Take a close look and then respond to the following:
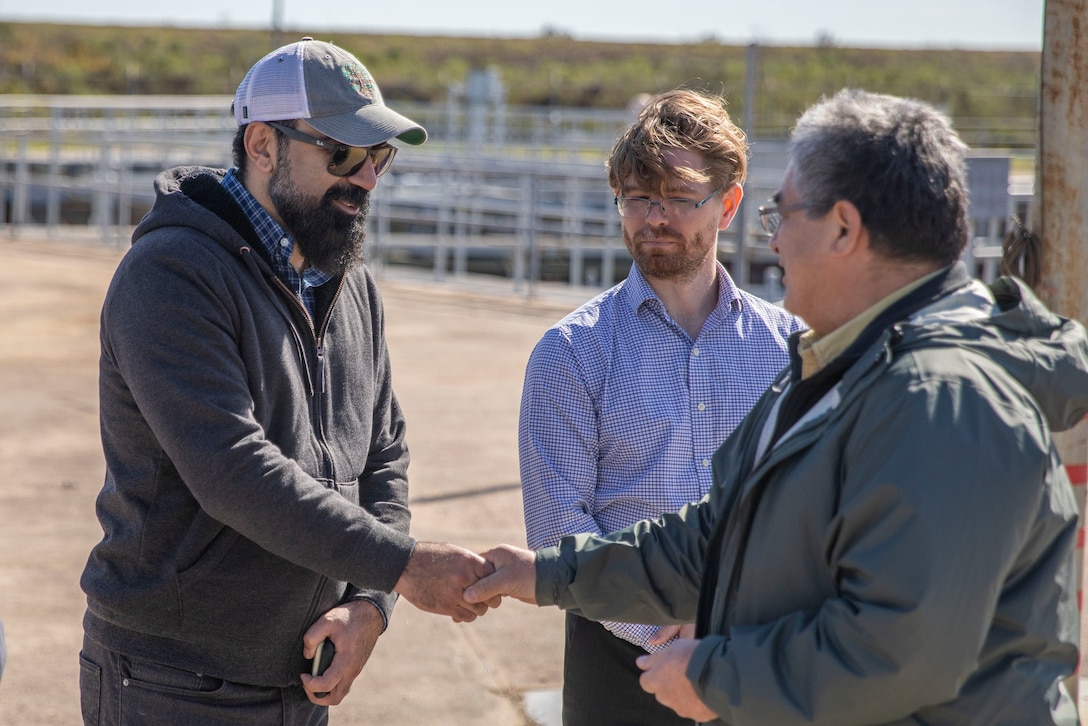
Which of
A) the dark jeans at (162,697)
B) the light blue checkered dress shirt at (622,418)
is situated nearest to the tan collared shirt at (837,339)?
the light blue checkered dress shirt at (622,418)

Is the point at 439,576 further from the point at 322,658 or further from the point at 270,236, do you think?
the point at 270,236

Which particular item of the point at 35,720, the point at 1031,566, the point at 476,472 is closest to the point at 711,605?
the point at 1031,566

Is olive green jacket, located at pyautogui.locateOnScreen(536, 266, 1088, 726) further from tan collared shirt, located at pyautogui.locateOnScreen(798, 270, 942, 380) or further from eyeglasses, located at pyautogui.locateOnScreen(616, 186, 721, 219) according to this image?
eyeglasses, located at pyautogui.locateOnScreen(616, 186, 721, 219)

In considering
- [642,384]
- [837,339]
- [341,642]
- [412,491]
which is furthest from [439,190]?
[837,339]

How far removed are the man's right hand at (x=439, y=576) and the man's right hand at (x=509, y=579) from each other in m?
0.02

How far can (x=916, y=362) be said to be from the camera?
1617 mm

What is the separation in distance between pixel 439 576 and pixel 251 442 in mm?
469

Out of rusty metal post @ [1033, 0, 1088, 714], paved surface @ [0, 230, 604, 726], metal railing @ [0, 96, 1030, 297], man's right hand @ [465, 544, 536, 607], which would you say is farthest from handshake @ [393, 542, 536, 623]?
metal railing @ [0, 96, 1030, 297]

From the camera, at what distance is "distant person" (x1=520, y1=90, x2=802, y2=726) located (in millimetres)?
2592

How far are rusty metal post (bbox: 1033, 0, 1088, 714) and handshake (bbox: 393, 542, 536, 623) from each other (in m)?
1.62

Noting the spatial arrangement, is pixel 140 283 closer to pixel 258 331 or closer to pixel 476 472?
pixel 258 331

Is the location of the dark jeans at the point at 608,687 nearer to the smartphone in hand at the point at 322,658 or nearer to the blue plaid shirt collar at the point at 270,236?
the smartphone in hand at the point at 322,658

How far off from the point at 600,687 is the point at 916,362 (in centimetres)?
132

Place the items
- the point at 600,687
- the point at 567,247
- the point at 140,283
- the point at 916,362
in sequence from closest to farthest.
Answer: the point at 916,362
the point at 140,283
the point at 600,687
the point at 567,247
